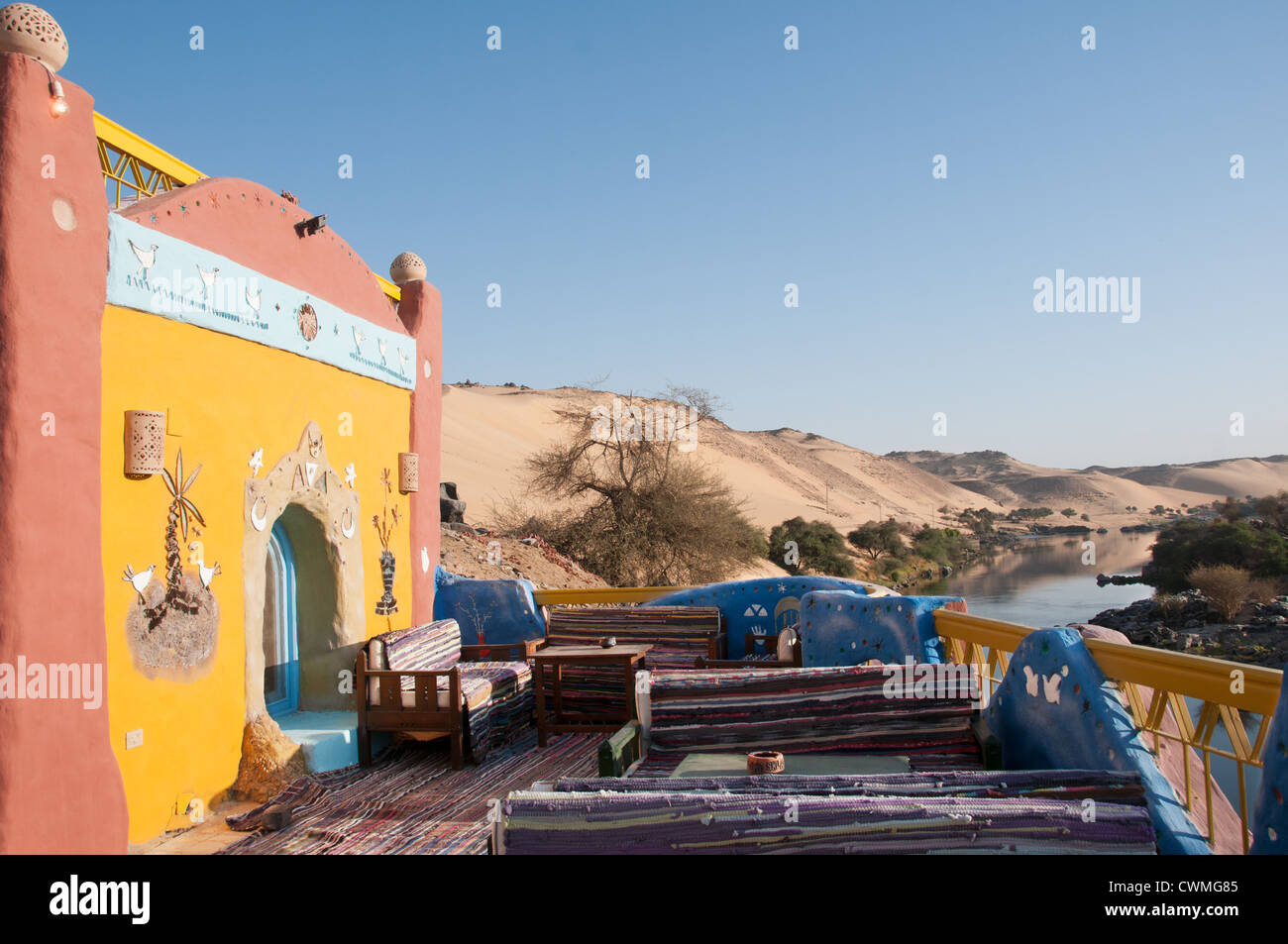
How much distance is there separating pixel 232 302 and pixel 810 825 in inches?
202

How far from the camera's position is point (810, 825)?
2617 millimetres

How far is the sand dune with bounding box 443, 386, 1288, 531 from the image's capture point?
4828cm

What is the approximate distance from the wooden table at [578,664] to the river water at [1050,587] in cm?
742

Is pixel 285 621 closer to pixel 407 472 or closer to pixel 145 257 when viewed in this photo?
pixel 407 472

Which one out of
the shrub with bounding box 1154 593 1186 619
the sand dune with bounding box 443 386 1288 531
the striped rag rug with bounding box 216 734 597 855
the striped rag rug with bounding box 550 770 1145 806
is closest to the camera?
the striped rag rug with bounding box 550 770 1145 806

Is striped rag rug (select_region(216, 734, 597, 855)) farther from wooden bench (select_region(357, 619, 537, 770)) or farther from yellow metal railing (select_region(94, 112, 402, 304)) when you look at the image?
yellow metal railing (select_region(94, 112, 402, 304))

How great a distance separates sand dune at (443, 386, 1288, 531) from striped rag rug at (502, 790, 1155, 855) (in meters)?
20.3

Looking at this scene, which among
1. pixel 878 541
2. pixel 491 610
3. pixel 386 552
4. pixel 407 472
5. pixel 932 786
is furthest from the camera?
pixel 878 541

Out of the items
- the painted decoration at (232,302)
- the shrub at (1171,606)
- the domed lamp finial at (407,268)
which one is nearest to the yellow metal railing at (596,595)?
the painted decoration at (232,302)

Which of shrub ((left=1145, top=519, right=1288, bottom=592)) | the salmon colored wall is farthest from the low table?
shrub ((left=1145, top=519, right=1288, bottom=592))

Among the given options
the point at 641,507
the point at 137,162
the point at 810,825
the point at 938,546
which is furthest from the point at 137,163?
the point at 938,546
